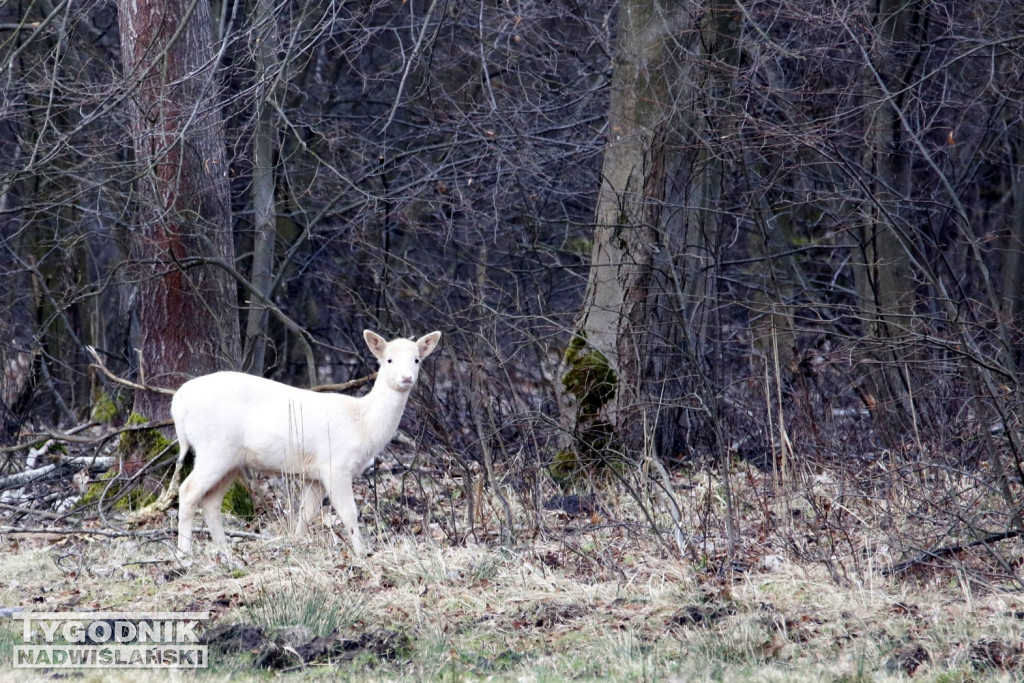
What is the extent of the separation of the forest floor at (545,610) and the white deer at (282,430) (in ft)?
2.48

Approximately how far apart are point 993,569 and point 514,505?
11.4 feet

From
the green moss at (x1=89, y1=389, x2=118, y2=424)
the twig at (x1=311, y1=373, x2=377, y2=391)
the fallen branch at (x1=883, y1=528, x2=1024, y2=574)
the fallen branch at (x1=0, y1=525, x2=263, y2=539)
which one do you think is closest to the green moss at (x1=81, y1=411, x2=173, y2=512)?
the fallen branch at (x1=0, y1=525, x2=263, y2=539)

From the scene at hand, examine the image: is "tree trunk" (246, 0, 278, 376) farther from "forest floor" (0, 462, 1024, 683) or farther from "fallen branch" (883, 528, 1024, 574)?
"fallen branch" (883, 528, 1024, 574)

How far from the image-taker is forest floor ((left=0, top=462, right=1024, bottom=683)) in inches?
225

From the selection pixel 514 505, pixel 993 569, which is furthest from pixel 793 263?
pixel 993 569

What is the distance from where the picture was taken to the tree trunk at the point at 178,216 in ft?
35.1

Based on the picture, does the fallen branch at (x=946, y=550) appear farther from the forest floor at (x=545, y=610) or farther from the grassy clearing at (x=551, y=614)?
the grassy clearing at (x=551, y=614)

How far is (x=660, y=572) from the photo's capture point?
7031 millimetres

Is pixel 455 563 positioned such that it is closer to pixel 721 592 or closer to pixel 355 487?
pixel 721 592

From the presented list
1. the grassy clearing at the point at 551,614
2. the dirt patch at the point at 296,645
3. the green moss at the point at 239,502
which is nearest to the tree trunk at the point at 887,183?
the grassy clearing at the point at 551,614

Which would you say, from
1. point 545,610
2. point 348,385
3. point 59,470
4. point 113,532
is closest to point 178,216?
point 348,385

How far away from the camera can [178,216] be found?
10.7 metres

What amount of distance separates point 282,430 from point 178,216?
2.77m

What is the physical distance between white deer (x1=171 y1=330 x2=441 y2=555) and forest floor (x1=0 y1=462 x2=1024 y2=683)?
76cm
